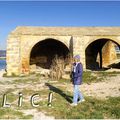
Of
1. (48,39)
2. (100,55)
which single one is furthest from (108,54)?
(48,39)

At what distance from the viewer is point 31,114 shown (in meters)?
9.18

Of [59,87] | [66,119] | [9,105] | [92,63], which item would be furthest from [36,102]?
[92,63]

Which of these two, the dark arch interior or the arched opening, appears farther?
the arched opening

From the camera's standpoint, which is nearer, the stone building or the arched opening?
the stone building

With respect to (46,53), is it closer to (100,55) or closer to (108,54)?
(100,55)

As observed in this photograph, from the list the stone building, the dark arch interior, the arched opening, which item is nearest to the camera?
the stone building

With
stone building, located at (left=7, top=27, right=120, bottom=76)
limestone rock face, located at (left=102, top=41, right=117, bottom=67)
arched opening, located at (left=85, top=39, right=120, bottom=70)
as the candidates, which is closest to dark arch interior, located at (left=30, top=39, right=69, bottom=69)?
arched opening, located at (left=85, top=39, right=120, bottom=70)

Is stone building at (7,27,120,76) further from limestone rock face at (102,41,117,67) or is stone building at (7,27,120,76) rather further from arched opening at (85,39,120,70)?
limestone rock face at (102,41,117,67)

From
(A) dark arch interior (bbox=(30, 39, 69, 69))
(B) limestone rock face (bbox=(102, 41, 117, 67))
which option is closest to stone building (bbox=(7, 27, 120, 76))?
(A) dark arch interior (bbox=(30, 39, 69, 69))

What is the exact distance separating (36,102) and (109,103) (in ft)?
8.87

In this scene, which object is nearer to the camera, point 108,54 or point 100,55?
point 100,55

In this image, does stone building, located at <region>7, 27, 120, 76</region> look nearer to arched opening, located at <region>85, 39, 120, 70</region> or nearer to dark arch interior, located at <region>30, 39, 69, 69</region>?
dark arch interior, located at <region>30, 39, 69, 69</region>

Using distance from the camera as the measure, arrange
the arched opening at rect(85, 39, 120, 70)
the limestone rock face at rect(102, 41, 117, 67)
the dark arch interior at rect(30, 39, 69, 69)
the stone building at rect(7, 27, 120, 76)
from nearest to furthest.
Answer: the stone building at rect(7, 27, 120, 76)
the dark arch interior at rect(30, 39, 69, 69)
the arched opening at rect(85, 39, 120, 70)
the limestone rock face at rect(102, 41, 117, 67)

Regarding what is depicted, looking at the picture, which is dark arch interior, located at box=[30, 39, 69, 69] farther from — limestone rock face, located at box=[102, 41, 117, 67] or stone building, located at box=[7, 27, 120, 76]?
limestone rock face, located at box=[102, 41, 117, 67]
